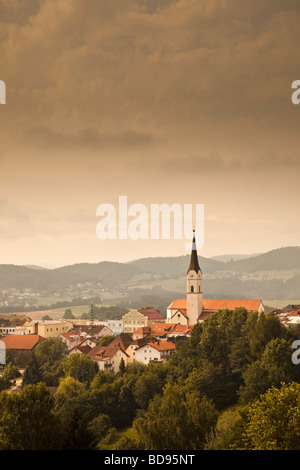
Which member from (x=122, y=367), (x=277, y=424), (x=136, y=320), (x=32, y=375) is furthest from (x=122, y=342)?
(x=277, y=424)

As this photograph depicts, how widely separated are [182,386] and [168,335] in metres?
33.7

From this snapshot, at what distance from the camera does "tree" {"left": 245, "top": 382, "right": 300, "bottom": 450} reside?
3222 centimetres

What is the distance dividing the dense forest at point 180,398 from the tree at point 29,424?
0.22ft

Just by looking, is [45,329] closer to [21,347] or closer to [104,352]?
[21,347]

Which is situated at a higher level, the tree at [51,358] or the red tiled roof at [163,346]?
the red tiled roof at [163,346]

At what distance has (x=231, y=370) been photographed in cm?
5500

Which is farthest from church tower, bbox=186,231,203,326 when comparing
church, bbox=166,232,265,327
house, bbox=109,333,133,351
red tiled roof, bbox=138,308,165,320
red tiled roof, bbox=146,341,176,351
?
red tiled roof, bbox=138,308,165,320

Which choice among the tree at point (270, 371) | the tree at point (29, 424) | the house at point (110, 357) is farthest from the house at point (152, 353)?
the tree at point (29, 424)

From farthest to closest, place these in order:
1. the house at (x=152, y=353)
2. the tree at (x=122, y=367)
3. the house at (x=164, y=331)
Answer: the house at (x=164, y=331), the house at (x=152, y=353), the tree at (x=122, y=367)

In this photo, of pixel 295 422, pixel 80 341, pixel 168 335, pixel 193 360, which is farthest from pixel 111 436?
pixel 80 341

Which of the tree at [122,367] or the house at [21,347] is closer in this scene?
the tree at [122,367]

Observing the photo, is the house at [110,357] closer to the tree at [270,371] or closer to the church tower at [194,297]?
the church tower at [194,297]

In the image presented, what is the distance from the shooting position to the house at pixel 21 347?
8681 cm

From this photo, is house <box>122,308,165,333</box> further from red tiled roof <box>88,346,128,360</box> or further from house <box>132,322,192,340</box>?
red tiled roof <box>88,346,128,360</box>
